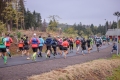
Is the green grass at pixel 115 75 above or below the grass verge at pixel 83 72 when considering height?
below

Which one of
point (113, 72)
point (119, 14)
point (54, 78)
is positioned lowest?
point (113, 72)

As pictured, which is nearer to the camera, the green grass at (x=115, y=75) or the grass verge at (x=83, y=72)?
the grass verge at (x=83, y=72)

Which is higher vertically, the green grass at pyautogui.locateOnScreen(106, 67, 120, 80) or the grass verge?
the grass verge

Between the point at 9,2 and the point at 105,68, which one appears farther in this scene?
the point at 9,2

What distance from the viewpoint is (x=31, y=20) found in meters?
71.1

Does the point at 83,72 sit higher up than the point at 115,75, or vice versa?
the point at 83,72

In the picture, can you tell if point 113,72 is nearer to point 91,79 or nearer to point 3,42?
point 91,79

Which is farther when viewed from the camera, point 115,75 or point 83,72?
point 115,75

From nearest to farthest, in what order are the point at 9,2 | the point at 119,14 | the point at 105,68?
the point at 105,68
the point at 119,14
the point at 9,2

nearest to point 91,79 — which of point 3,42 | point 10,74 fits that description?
point 10,74

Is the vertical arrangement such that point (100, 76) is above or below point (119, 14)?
below

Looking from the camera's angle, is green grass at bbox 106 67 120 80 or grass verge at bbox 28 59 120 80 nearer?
grass verge at bbox 28 59 120 80

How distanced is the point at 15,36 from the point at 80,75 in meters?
25.4

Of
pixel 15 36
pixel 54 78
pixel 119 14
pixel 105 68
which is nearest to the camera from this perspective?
pixel 54 78
